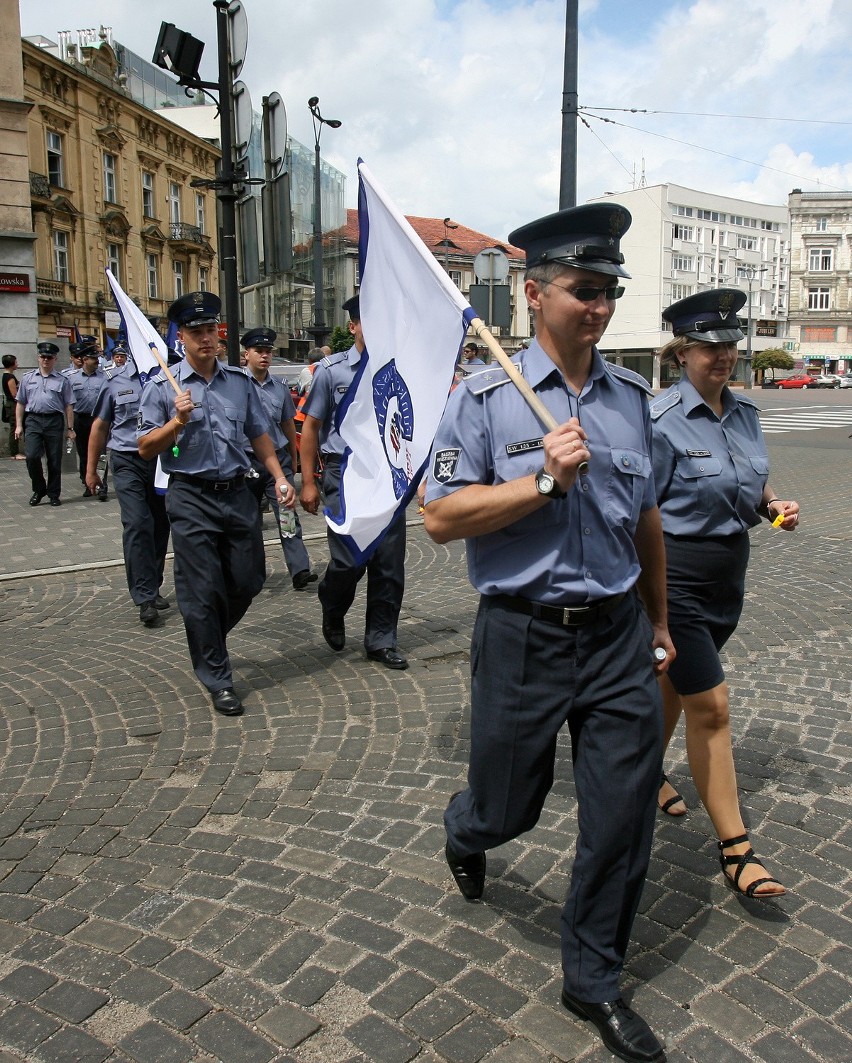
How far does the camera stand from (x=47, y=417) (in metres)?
13.5

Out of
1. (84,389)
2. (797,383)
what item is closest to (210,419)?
(84,389)

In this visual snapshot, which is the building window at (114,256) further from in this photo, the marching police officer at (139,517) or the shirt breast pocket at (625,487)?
the shirt breast pocket at (625,487)

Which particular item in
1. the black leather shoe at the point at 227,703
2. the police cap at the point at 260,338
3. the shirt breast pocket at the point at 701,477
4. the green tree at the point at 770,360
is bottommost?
the black leather shoe at the point at 227,703

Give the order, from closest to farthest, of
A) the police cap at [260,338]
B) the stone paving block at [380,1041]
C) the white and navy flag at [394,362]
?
the stone paving block at [380,1041]
the white and navy flag at [394,362]
the police cap at [260,338]

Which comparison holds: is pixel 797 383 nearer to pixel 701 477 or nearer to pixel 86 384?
pixel 86 384

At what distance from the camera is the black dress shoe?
560 centimetres

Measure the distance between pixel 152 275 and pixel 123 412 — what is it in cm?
4219

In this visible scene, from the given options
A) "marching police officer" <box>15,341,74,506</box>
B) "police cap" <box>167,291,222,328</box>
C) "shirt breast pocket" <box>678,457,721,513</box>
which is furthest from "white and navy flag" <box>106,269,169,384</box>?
"marching police officer" <box>15,341,74,506</box>

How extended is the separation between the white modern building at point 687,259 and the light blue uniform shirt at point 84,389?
219ft

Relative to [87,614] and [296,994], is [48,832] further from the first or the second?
[87,614]

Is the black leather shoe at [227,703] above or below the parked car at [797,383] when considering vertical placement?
below

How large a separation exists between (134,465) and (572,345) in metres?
5.31

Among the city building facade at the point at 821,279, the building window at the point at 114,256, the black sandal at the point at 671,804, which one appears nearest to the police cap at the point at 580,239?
the black sandal at the point at 671,804

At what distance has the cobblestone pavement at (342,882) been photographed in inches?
99.7
